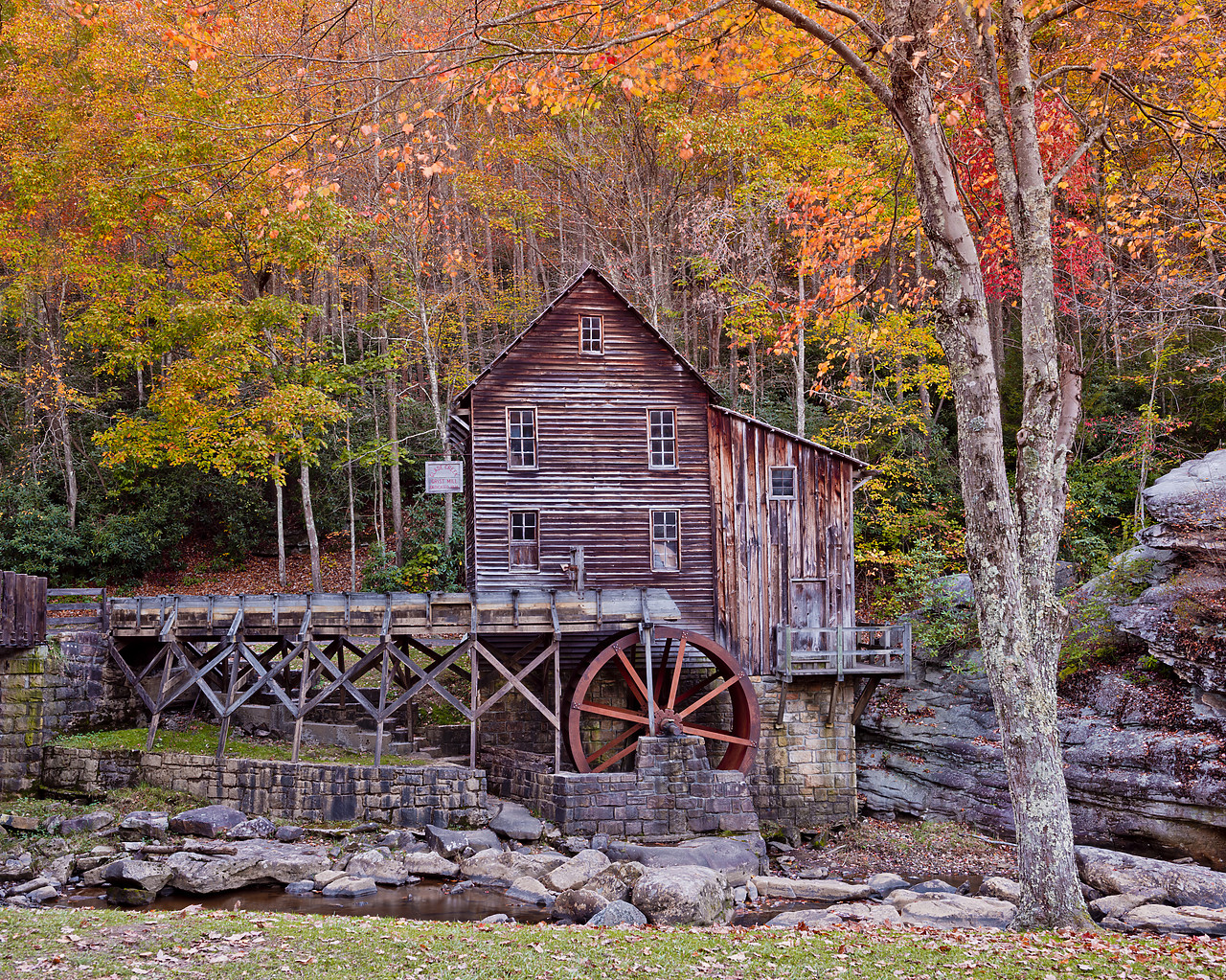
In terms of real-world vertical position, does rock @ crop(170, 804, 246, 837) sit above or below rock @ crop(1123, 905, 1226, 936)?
above

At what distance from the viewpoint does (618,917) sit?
10148mm

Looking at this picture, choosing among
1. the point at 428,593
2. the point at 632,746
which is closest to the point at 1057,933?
the point at 632,746

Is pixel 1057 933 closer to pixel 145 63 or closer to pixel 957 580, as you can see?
pixel 957 580

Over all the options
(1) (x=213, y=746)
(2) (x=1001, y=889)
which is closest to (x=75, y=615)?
(1) (x=213, y=746)

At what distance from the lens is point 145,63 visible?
24.1m

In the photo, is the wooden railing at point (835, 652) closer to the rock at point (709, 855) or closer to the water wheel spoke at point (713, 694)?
the water wheel spoke at point (713, 694)

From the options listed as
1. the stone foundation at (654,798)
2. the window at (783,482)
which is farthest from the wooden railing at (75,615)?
the window at (783,482)

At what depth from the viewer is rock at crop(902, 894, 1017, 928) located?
10516 mm

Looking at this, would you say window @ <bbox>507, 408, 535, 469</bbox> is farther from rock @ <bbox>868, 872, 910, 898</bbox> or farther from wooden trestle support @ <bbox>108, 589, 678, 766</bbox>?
rock @ <bbox>868, 872, 910, 898</bbox>

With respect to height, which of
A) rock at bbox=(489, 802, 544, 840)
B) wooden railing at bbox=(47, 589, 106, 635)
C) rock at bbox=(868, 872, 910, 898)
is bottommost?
rock at bbox=(868, 872, 910, 898)

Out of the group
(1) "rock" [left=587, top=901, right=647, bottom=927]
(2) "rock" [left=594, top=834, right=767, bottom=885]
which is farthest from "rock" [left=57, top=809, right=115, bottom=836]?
(1) "rock" [left=587, top=901, right=647, bottom=927]

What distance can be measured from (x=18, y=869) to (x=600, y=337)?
13806mm

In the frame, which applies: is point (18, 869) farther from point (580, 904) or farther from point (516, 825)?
point (580, 904)

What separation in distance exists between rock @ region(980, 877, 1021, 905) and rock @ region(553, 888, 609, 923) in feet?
18.8
